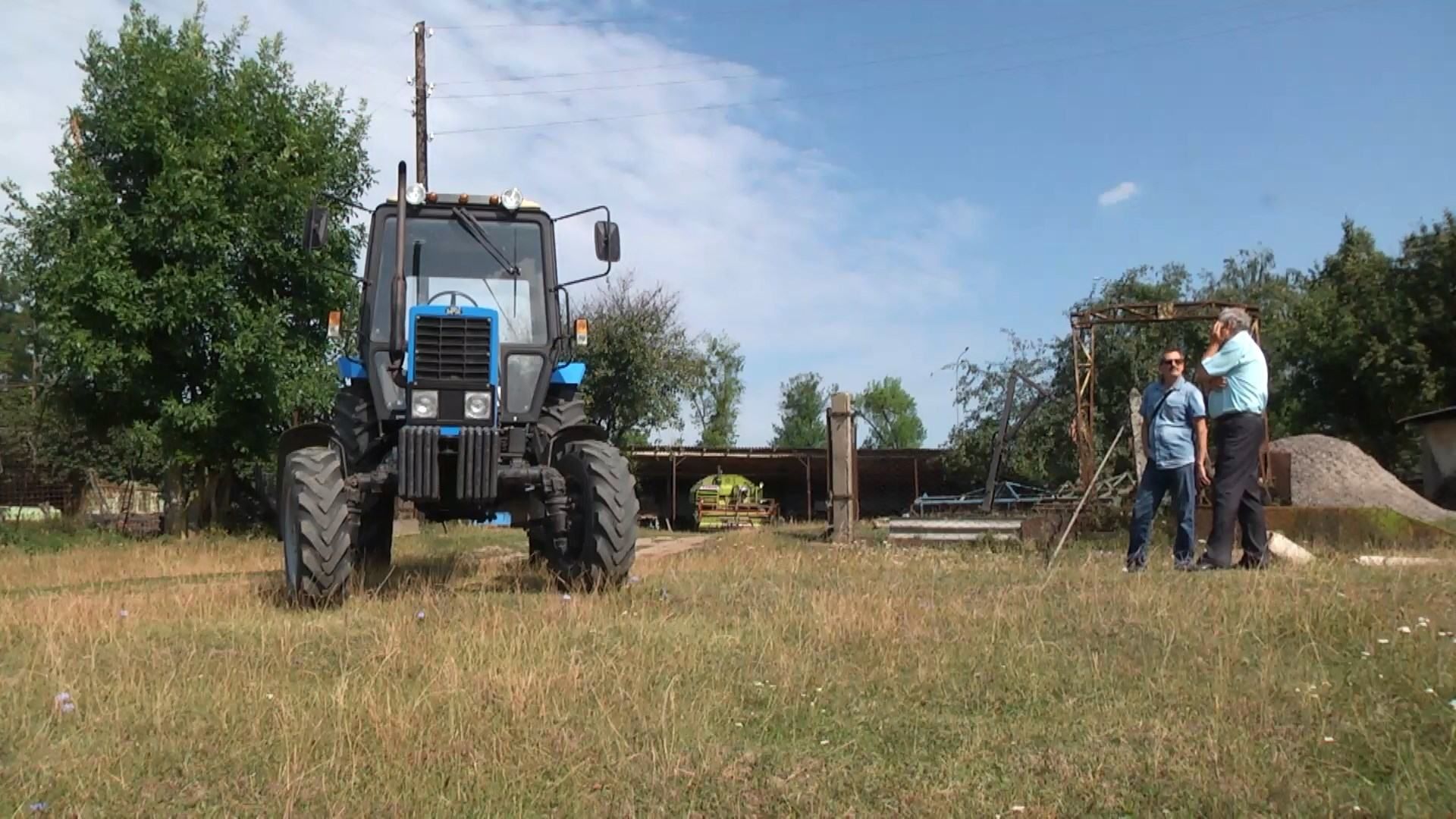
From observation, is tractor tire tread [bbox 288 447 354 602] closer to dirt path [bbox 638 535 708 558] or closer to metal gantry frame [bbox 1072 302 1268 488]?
dirt path [bbox 638 535 708 558]

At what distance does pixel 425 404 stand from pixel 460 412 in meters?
0.23

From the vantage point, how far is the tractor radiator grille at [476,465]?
23.3ft

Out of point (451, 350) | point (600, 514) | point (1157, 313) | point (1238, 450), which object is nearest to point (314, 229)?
point (451, 350)

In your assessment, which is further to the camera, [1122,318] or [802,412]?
[802,412]

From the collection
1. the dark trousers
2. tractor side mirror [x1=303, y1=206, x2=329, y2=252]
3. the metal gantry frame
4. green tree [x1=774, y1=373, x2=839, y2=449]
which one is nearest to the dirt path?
tractor side mirror [x1=303, y1=206, x2=329, y2=252]

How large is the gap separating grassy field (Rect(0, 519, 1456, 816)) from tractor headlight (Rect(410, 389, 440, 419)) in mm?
1255

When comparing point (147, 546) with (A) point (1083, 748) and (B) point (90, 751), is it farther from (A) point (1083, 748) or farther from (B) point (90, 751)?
(A) point (1083, 748)

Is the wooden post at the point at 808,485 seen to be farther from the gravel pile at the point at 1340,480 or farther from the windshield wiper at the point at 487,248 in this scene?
the windshield wiper at the point at 487,248

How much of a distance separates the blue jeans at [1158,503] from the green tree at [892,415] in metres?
88.4

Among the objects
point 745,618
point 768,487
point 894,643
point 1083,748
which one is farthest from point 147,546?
point 768,487

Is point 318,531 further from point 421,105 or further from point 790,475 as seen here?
point 790,475

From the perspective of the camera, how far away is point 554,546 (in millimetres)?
7926

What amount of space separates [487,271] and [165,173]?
9.38m

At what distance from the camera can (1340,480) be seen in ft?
53.9
